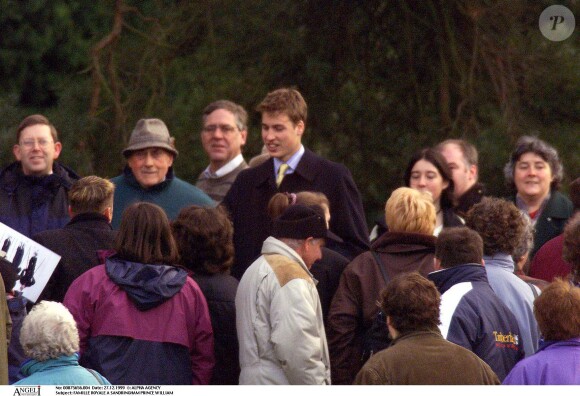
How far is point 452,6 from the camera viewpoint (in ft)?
30.4

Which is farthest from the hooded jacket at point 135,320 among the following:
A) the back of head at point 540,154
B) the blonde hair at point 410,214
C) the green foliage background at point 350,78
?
the green foliage background at point 350,78

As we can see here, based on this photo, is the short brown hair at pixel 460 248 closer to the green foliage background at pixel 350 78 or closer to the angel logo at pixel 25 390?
the angel logo at pixel 25 390

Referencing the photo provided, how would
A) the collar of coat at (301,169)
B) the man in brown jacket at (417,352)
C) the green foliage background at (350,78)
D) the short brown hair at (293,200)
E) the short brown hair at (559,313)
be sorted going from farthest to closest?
the green foliage background at (350,78)
the collar of coat at (301,169)
the short brown hair at (293,200)
the short brown hair at (559,313)
the man in brown jacket at (417,352)

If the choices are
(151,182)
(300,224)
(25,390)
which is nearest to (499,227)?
(300,224)

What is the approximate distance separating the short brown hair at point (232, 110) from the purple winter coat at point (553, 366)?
3.74 meters

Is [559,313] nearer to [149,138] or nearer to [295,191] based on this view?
[295,191]

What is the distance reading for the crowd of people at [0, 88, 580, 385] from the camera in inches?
215

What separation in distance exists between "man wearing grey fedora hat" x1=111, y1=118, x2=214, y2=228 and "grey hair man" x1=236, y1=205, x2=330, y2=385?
1.57 meters

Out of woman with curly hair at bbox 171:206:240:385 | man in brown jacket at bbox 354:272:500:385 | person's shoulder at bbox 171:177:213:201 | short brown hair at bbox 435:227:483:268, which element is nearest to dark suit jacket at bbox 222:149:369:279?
person's shoulder at bbox 171:177:213:201

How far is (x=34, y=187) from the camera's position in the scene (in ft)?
24.8

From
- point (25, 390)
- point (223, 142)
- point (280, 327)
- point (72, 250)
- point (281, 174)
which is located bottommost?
point (25, 390)

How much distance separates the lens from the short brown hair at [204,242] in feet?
21.5

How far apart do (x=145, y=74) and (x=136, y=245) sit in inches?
136

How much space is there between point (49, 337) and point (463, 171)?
3670 millimetres
